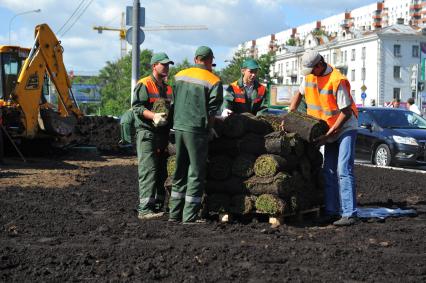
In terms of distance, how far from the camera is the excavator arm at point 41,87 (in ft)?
55.5

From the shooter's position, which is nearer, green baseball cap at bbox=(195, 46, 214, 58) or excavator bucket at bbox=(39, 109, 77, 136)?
green baseball cap at bbox=(195, 46, 214, 58)

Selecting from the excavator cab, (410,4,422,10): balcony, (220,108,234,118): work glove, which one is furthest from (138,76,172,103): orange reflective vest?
(410,4,422,10): balcony

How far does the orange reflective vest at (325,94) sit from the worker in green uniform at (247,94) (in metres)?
1.02

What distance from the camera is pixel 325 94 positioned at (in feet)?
25.7

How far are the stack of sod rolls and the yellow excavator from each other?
9875 millimetres

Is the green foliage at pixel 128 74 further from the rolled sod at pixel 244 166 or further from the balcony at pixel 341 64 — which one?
the rolled sod at pixel 244 166

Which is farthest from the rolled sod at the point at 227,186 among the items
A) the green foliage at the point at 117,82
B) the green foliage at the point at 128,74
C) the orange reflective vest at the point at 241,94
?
the green foliage at the point at 117,82

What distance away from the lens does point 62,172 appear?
557 inches

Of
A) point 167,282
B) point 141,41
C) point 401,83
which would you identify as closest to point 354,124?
point 167,282

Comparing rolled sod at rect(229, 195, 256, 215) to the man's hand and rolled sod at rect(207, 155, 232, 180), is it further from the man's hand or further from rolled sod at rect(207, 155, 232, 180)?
the man's hand

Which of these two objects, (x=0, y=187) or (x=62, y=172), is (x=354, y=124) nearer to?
(x=0, y=187)

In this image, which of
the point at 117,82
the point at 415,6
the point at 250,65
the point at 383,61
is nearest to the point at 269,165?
the point at 250,65

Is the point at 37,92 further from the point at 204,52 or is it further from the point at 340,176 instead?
the point at 340,176

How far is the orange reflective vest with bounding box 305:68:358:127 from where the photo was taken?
7.75 m
